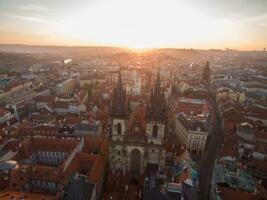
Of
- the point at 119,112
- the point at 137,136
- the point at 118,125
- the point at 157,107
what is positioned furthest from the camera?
the point at 137,136

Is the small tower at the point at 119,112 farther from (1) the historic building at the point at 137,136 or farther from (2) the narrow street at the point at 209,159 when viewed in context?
(2) the narrow street at the point at 209,159

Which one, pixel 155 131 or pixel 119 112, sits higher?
pixel 119 112

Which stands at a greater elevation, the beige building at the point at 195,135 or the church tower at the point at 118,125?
the church tower at the point at 118,125

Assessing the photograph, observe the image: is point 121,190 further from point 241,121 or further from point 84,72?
point 84,72

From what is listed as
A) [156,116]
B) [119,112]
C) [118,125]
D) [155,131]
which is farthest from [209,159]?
[119,112]

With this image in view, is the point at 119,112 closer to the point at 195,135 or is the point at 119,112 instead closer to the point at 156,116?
the point at 156,116

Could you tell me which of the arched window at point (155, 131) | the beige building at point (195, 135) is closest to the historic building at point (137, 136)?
the arched window at point (155, 131)

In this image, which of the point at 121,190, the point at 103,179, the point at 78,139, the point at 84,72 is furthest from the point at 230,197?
the point at 84,72

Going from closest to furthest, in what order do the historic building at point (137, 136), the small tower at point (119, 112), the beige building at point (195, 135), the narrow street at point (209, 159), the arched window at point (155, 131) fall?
the small tower at point (119, 112) → the historic building at point (137, 136) → the arched window at point (155, 131) → the narrow street at point (209, 159) → the beige building at point (195, 135)
